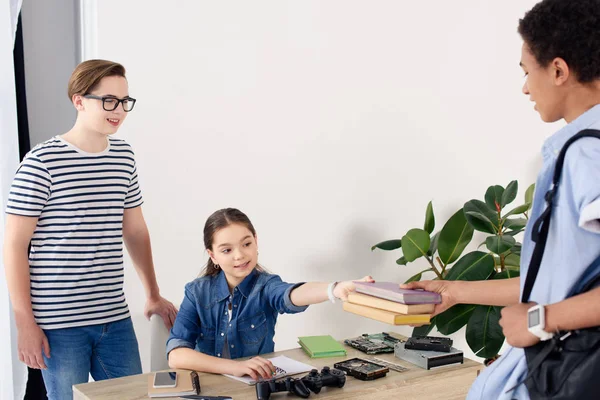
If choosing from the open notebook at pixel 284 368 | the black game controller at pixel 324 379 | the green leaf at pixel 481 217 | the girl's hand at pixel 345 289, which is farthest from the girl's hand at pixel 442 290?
the green leaf at pixel 481 217

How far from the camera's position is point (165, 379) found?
2.11 metres

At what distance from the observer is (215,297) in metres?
2.53

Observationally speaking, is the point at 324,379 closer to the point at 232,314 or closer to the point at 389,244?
the point at 232,314

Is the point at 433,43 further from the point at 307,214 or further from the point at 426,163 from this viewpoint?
the point at 307,214

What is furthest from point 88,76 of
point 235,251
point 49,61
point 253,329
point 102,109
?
point 253,329

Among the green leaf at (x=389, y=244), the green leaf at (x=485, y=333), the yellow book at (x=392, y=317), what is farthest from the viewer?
the green leaf at (x=389, y=244)

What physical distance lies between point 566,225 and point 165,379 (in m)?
1.34

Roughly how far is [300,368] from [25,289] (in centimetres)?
99

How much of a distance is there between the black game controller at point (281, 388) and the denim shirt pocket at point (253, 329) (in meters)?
0.51

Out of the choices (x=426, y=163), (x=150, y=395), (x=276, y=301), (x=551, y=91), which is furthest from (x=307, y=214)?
(x=551, y=91)

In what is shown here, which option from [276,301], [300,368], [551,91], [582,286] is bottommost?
[300,368]

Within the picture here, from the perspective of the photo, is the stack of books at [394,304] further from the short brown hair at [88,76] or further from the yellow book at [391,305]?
the short brown hair at [88,76]

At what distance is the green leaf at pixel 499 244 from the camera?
10.3ft

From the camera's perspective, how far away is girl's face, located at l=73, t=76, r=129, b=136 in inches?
97.5
